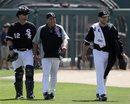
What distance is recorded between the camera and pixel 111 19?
27500mm

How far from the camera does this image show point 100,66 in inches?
521

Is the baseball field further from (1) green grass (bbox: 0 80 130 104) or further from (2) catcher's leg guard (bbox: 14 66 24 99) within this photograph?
(2) catcher's leg guard (bbox: 14 66 24 99)

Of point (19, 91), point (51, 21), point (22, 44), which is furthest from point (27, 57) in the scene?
point (51, 21)

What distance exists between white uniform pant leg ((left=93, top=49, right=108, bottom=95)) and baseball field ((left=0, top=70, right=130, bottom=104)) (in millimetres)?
319

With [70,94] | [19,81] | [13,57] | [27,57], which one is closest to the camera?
[13,57]

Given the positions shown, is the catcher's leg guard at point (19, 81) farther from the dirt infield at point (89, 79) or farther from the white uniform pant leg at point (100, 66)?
the dirt infield at point (89, 79)

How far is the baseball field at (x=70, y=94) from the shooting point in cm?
1261

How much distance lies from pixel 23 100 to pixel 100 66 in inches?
68.4

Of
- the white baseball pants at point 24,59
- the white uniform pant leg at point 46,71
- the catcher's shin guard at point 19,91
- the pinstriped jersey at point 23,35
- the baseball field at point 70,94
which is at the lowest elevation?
the baseball field at point 70,94

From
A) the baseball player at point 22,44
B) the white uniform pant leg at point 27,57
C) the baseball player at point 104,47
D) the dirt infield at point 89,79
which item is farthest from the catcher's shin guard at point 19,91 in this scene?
the dirt infield at point 89,79

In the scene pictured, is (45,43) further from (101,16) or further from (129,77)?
(129,77)

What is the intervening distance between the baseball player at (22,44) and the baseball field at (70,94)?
1.55 feet

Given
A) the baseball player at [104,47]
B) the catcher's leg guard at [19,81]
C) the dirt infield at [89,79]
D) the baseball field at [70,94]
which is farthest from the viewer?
the dirt infield at [89,79]

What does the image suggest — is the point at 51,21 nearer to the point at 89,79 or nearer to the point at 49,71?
the point at 49,71
